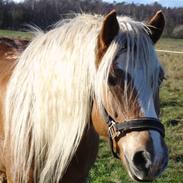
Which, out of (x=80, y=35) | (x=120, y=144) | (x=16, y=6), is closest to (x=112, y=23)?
(x=80, y=35)

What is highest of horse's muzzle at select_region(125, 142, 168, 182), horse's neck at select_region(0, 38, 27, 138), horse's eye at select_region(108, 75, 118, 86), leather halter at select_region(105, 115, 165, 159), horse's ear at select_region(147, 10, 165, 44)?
horse's ear at select_region(147, 10, 165, 44)

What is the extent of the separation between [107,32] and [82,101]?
475 millimetres

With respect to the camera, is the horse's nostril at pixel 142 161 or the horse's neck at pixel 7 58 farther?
the horse's neck at pixel 7 58

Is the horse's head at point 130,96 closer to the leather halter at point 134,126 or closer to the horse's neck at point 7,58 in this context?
the leather halter at point 134,126

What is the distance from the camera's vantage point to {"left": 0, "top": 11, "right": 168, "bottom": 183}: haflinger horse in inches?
105

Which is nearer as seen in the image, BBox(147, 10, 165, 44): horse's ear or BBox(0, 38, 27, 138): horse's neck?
BBox(147, 10, 165, 44): horse's ear

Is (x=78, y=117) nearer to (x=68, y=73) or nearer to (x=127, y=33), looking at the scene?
(x=68, y=73)

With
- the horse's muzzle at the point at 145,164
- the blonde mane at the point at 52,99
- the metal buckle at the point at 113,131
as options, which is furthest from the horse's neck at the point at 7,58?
the horse's muzzle at the point at 145,164

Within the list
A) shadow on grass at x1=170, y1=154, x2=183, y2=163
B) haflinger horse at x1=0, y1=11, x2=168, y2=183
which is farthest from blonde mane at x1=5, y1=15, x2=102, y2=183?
shadow on grass at x1=170, y1=154, x2=183, y2=163

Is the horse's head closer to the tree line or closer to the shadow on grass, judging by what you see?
the tree line

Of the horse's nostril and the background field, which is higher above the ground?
the horse's nostril

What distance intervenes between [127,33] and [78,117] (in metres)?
0.63

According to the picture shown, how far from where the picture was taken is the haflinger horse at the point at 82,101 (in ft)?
8.77

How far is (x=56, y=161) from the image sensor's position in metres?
3.17
